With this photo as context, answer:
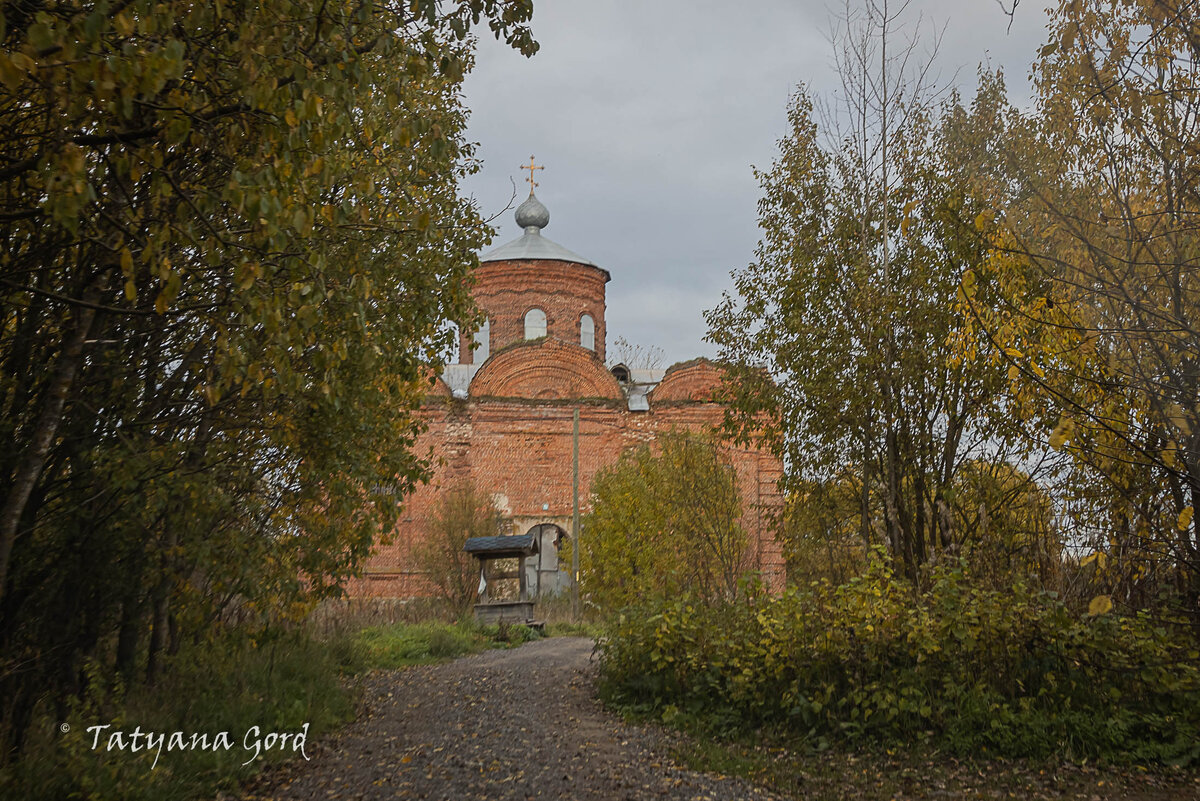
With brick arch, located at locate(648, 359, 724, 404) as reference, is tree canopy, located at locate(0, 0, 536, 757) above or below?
below

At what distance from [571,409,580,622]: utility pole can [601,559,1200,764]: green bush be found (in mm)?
13497

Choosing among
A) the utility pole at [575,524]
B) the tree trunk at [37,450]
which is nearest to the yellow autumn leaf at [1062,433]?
the tree trunk at [37,450]

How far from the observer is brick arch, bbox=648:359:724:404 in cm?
2992

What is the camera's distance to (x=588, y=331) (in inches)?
1340

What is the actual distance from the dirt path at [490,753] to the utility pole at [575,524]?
11.6 m

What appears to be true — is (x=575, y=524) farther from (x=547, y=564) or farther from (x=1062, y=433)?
(x=1062, y=433)

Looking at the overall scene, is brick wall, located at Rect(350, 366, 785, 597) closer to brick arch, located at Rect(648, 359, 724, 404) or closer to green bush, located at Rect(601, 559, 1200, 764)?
brick arch, located at Rect(648, 359, 724, 404)

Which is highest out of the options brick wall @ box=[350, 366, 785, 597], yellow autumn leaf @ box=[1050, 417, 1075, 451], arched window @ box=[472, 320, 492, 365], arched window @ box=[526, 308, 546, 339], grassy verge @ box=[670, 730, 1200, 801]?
arched window @ box=[526, 308, 546, 339]

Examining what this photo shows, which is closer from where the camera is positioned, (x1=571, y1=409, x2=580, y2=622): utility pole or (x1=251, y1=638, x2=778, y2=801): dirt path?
(x1=251, y1=638, x2=778, y2=801): dirt path

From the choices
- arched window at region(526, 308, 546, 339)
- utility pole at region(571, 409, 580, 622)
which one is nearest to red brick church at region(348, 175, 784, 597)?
utility pole at region(571, 409, 580, 622)

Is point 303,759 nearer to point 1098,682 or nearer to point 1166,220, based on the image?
point 1098,682

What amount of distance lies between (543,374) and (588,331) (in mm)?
4897

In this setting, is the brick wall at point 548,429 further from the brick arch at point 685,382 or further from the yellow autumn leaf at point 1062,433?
the yellow autumn leaf at point 1062,433

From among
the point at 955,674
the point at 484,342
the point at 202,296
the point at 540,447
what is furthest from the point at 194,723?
the point at 484,342
